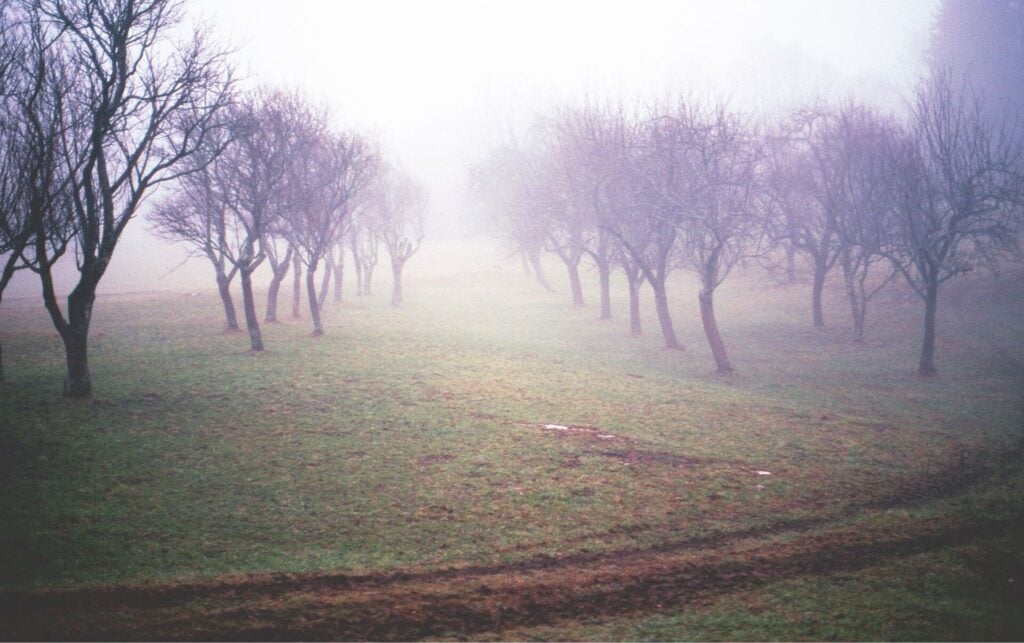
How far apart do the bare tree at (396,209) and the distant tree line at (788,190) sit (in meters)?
13.7

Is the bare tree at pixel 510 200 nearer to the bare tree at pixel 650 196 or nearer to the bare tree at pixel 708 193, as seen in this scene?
the bare tree at pixel 650 196

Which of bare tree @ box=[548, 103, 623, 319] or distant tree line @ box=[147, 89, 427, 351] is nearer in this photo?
distant tree line @ box=[147, 89, 427, 351]

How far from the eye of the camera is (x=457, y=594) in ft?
24.1

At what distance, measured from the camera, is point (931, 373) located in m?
23.2

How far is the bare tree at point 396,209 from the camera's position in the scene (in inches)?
1825

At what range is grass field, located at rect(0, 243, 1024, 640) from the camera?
6.93 meters

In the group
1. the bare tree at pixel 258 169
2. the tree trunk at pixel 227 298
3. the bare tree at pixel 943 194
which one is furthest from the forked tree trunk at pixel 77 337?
the bare tree at pixel 943 194

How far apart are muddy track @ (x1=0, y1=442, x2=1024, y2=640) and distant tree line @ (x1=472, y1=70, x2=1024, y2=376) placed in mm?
15718

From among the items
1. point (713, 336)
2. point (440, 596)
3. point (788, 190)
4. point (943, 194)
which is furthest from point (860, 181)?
point (440, 596)

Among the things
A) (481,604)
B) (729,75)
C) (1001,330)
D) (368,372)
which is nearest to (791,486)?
(481,604)

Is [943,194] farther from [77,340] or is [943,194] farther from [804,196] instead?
[77,340]

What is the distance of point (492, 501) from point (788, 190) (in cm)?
3017

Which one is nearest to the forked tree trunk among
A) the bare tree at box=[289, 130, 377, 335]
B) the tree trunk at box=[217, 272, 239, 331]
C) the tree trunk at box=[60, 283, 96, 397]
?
the tree trunk at box=[60, 283, 96, 397]

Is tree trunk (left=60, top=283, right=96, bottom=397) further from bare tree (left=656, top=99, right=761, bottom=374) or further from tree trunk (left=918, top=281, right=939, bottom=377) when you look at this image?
tree trunk (left=918, top=281, right=939, bottom=377)
